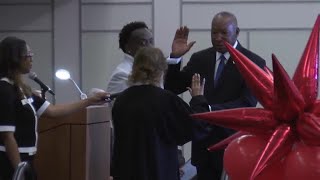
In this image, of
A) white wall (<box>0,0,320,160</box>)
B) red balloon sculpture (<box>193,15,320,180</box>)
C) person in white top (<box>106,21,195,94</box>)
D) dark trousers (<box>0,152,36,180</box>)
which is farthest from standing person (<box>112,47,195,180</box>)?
white wall (<box>0,0,320,160</box>)

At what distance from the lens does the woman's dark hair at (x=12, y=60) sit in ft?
10.5

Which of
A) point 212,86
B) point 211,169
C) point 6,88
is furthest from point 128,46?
point 211,169

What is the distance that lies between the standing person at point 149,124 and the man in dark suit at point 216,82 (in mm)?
142

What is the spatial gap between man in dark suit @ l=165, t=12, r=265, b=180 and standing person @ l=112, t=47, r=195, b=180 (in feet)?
0.46

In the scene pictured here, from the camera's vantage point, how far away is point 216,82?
3.16 metres

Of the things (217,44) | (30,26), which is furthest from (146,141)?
(30,26)

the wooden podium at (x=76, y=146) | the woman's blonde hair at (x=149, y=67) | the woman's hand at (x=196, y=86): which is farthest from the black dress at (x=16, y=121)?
the woman's hand at (x=196, y=86)

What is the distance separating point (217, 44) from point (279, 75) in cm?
207

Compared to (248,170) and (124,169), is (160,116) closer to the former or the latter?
(124,169)

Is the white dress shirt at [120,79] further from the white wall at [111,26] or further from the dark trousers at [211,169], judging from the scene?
the white wall at [111,26]

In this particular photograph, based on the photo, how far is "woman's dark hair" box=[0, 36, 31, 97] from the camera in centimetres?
321

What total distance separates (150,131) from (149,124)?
0.11 ft

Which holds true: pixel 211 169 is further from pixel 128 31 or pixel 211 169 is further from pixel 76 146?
pixel 128 31

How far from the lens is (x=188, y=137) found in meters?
2.84
